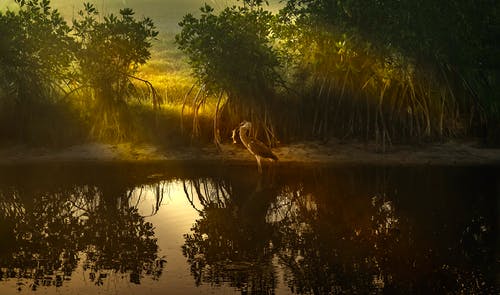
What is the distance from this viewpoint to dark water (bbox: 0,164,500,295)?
11.0 metres

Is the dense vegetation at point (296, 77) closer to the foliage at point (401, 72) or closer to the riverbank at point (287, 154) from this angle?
the foliage at point (401, 72)

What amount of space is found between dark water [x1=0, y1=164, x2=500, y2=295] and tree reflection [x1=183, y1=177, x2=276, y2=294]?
0.11ft

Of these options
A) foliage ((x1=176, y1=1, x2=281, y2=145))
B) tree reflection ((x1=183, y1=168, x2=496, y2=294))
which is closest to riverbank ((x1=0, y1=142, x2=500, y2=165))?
foliage ((x1=176, y1=1, x2=281, y2=145))

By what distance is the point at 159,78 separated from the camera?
3497 cm

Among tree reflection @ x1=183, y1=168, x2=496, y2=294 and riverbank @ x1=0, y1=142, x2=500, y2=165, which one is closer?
tree reflection @ x1=183, y1=168, x2=496, y2=294

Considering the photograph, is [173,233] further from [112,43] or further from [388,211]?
[112,43]

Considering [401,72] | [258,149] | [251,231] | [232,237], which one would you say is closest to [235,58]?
[258,149]

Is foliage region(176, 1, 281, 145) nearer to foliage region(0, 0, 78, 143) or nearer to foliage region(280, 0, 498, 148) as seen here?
foliage region(280, 0, 498, 148)

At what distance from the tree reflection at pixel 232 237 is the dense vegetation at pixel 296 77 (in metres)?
5.69

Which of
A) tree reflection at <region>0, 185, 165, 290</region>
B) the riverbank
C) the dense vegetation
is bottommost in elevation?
tree reflection at <region>0, 185, 165, 290</region>

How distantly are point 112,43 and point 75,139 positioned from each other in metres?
3.70

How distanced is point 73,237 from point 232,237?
3.09 m

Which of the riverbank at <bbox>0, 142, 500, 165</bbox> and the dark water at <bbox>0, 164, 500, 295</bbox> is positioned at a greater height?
the riverbank at <bbox>0, 142, 500, 165</bbox>

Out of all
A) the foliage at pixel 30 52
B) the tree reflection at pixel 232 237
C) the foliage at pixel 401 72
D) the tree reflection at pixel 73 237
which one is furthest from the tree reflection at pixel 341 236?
the foliage at pixel 30 52
